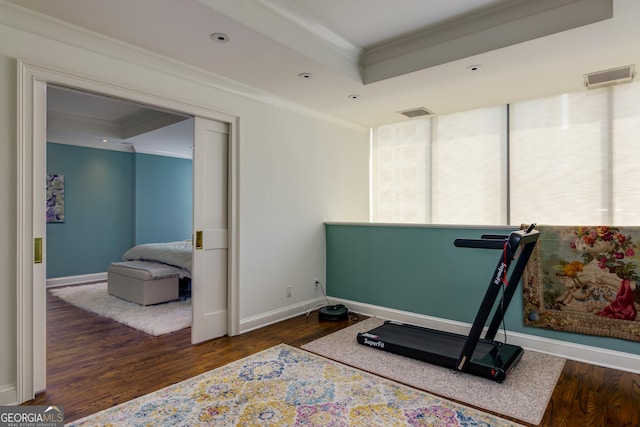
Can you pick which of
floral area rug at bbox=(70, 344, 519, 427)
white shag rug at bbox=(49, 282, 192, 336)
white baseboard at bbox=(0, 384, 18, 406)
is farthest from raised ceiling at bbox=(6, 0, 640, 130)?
white shag rug at bbox=(49, 282, 192, 336)

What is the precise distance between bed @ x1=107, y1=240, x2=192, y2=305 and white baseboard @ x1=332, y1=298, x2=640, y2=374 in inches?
114

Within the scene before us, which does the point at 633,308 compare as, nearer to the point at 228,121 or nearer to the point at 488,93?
the point at 488,93

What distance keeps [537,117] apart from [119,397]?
4.86 metres

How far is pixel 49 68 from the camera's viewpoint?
8.10ft

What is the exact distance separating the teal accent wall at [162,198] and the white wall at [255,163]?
3340 mm

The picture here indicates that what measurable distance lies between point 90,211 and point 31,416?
5.13 m

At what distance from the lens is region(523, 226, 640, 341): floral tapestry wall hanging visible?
288 centimetres

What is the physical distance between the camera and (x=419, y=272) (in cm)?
396

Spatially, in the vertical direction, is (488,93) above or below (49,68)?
above

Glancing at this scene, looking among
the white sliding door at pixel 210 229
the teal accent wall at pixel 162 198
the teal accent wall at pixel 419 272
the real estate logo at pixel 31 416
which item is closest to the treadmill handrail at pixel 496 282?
the teal accent wall at pixel 419 272

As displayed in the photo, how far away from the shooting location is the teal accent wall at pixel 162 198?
718 cm

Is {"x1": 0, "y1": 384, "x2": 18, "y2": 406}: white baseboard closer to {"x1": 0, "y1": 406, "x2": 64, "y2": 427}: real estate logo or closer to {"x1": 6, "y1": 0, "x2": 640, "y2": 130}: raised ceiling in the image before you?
{"x1": 0, "y1": 406, "x2": 64, "y2": 427}: real estate logo

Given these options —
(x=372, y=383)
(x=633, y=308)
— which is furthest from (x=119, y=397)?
(x=633, y=308)

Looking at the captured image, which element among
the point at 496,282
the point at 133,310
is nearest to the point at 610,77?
the point at 496,282
